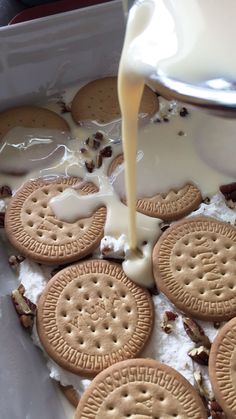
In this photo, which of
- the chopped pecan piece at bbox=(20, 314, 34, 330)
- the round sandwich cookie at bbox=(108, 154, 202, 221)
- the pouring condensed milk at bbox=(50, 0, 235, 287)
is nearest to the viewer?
the pouring condensed milk at bbox=(50, 0, 235, 287)

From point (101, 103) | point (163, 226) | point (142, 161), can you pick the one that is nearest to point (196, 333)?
point (163, 226)

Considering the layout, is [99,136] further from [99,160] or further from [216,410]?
[216,410]

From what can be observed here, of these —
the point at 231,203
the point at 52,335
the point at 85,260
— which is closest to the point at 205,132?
the point at 231,203

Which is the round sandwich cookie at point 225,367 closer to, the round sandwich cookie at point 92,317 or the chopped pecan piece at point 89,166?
the round sandwich cookie at point 92,317

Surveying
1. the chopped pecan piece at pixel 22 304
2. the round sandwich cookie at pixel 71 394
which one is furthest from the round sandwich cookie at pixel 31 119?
the round sandwich cookie at pixel 71 394

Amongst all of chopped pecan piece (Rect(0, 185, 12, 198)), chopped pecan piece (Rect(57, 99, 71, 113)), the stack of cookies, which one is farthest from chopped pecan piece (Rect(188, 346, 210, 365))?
chopped pecan piece (Rect(57, 99, 71, 113))

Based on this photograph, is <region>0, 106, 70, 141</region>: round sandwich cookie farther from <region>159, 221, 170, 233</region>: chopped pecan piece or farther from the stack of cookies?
<region>159, 221, 170, 233</region>: chopped pecan piece
